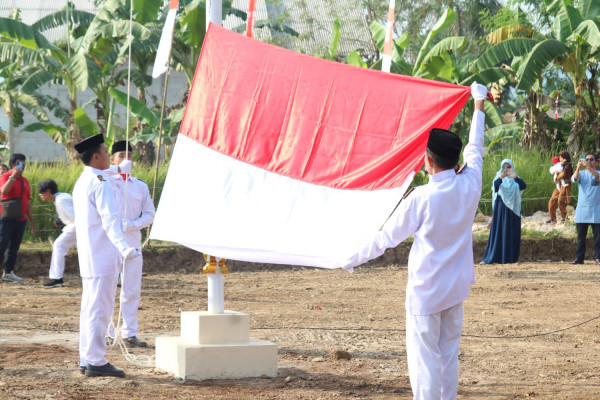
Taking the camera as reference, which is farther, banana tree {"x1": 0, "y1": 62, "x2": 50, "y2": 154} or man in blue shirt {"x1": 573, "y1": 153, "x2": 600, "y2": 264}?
banana tree {"x1": 0, "y1": 62, "x2": 50, "y2": 154}

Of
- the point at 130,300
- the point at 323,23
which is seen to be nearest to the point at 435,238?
the point at 130,300

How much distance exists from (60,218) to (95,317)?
6.19 meters

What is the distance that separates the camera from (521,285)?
12.1 metres

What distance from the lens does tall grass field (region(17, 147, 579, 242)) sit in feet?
55.2

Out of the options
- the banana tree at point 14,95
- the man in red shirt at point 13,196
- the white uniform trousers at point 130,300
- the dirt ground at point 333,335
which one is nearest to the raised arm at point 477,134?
the dirt ground at point 333,335

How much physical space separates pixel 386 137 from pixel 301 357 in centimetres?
254

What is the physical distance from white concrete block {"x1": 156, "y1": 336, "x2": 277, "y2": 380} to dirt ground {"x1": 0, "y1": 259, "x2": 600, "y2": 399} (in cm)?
9

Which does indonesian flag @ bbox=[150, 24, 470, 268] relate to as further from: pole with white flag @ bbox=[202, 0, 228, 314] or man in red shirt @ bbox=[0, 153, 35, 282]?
man in red shirt @ bbox=[0, 153, 35, 282]

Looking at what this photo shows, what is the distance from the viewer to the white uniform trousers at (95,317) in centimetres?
616

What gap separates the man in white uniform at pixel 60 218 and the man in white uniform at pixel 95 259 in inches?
223

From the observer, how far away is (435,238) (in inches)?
175

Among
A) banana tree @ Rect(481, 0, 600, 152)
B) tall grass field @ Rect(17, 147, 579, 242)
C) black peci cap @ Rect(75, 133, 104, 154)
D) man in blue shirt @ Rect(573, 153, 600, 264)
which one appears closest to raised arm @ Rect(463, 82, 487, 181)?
black peci cap @ Rect(75, 133, 104, 154)

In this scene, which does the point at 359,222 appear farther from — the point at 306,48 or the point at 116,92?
the point at 306,48

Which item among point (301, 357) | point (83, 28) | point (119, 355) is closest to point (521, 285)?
point (301, 357)
